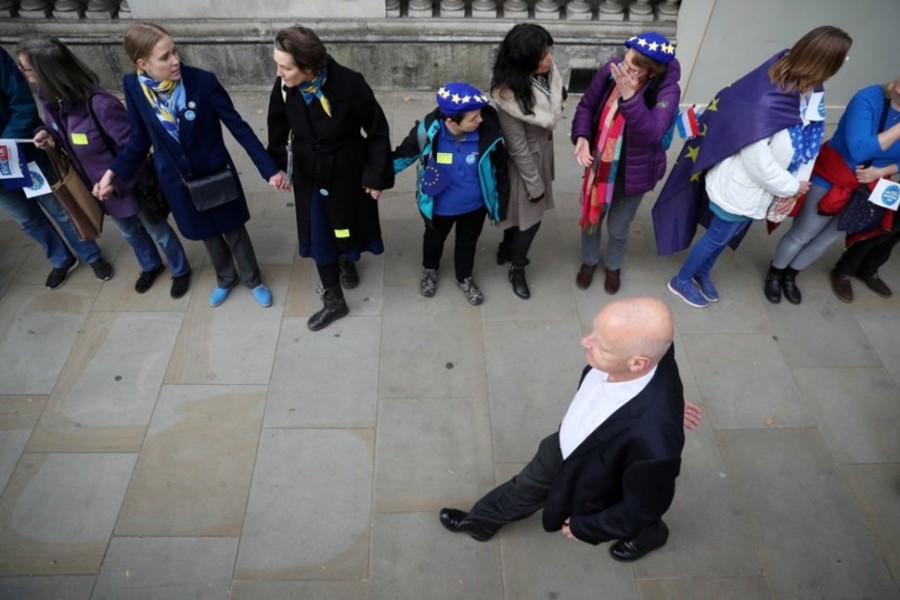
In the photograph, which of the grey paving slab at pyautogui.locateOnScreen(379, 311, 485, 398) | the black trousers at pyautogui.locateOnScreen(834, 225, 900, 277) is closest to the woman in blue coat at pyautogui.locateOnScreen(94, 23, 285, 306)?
the grey paving slab at pyautogui.locateOnScreen(379, 311, 485, 398)

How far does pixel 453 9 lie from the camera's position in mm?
5953

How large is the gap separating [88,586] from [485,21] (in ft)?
18.3

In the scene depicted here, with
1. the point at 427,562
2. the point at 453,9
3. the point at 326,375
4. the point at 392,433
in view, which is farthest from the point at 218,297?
the point at 453,9

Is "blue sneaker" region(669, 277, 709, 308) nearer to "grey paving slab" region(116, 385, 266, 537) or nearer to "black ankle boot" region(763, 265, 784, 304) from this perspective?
"black ankle boot" region(763, 265, 784, 304)

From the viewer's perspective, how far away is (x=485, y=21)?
19.4 ft

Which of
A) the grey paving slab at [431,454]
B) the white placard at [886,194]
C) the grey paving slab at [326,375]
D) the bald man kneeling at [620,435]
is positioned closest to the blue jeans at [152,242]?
the grey paving slab at [326,375]

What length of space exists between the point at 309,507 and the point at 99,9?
544 centimetres

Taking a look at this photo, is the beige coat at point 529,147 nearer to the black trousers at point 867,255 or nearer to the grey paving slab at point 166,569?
the black trousers at point 867,255

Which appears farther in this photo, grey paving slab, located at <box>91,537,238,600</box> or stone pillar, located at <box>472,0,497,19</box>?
stone pillar, located at <box>472,0,497,19</box>

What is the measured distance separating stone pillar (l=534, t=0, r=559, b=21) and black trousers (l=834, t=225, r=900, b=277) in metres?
3.53

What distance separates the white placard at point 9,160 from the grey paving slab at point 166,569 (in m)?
2.23

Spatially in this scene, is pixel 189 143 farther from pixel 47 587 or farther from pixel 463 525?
pixel 463 525

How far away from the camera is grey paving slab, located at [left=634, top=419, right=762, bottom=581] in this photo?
3.03 m

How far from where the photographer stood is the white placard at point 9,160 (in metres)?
3.45
